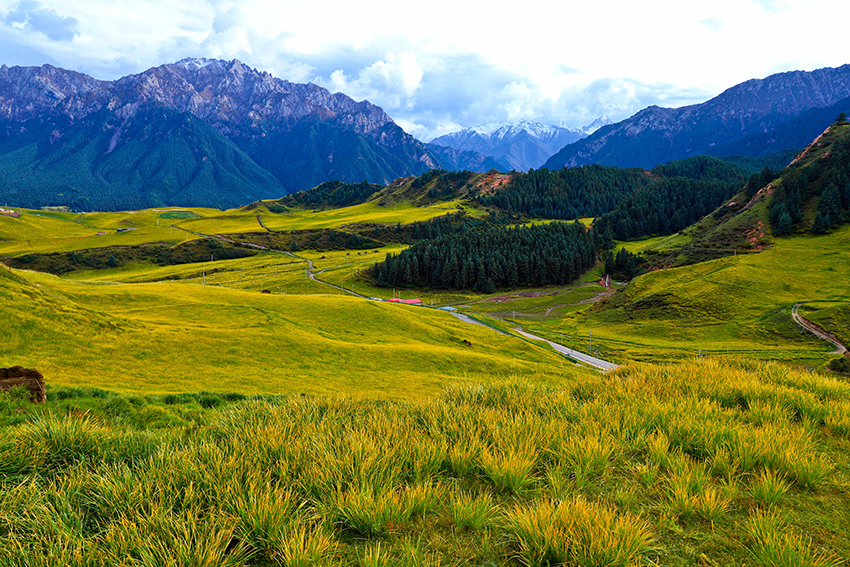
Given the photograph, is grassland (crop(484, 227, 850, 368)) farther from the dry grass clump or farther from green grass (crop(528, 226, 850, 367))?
the dry grass clump

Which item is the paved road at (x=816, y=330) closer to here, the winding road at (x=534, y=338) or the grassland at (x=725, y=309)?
the grassland at (x=725, y=309)

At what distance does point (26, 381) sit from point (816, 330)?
11206 centimetres

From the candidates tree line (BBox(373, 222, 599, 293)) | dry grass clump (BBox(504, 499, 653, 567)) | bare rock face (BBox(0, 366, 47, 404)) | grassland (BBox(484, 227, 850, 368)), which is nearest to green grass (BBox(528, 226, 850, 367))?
grassland (BBox(484, 227, 850, 368))

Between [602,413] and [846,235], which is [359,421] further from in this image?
[846,235]

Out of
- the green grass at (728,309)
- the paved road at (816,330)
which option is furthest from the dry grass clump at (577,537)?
the paved road at (816,330)

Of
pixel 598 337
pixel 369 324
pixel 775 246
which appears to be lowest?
pixel 598 337

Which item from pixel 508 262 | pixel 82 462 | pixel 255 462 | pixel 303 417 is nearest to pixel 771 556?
pixel 255 462

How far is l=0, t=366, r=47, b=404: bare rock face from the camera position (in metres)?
11.3

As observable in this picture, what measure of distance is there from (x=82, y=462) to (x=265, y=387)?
15.0 meters

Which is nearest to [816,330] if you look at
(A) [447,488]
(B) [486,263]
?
(B) [486,263]

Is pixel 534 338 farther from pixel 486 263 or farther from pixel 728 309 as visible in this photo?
pixel 486 263

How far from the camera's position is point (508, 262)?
500 feet

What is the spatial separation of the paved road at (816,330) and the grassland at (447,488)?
94641 millimetres

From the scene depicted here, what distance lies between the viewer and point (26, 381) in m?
11.5
